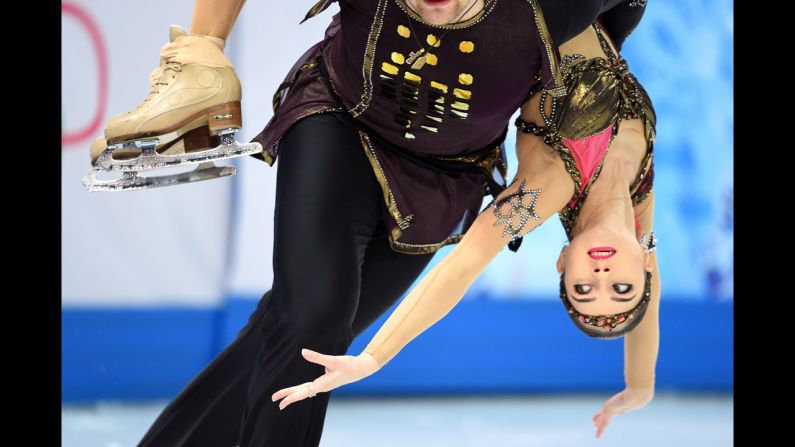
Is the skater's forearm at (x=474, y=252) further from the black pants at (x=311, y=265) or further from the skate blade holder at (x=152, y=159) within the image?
the skate blade holder at (x=152, y=159)

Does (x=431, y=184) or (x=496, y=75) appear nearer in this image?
(x=496, y=75)

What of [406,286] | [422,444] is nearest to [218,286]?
[422,444]

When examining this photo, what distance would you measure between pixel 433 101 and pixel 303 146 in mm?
335

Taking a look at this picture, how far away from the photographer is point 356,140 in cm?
274

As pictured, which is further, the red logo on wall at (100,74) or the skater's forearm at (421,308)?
the red logo on wall at (100,74)

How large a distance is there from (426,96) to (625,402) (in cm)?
121

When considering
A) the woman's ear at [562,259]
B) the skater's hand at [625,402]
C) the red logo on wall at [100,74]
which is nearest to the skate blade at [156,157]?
the woman's ear at [562,259]

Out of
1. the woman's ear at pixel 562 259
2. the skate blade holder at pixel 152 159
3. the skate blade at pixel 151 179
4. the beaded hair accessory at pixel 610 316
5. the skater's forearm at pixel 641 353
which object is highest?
the skate blade holder at pixel 152 159

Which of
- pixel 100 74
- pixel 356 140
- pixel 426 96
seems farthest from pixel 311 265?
pixel 100 74

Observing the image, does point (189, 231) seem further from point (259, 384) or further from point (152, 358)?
point (259, 384)

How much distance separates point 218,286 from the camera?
466 centimetres

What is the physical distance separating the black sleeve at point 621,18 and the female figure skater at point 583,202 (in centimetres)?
9

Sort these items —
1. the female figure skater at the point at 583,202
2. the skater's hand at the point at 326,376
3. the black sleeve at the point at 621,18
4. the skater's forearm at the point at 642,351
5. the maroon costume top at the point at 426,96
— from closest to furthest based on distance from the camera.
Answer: the skater's hand at the point at 326,376 < the maroon costume top at the point at 426,96 < the female figure skater at the point at 583,202 < the black sleeve at the point at 621,18 < the skater's forearm at the point at 642,351

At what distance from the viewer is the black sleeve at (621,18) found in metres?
3.00
